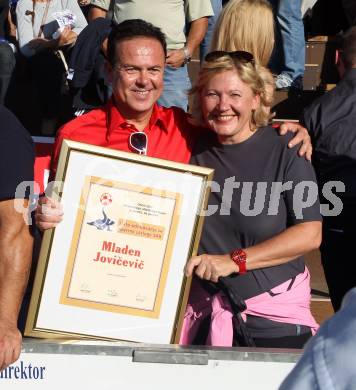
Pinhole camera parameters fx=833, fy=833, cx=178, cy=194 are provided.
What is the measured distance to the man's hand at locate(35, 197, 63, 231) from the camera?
279 centimetres

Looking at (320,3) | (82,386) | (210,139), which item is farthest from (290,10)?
(82,386)

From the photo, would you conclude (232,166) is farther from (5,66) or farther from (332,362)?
(5,66)

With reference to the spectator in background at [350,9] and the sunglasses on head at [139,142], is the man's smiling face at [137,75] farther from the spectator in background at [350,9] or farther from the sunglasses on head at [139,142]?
the spectator in background at [350,9]

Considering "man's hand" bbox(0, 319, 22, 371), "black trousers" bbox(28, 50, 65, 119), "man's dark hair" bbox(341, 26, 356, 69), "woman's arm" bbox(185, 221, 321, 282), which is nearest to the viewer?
"man's hand" bbox(0, 319, 22, 371)

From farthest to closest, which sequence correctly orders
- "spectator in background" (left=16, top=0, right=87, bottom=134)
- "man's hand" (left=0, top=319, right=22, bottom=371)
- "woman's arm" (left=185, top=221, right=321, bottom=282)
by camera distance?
"spectator in background" (left=16, top=0, right=87, bottom=134)
"woman's arm" (left=185, top=221, right=321, bottom=282)
"man's hand" (left=0, top=319, right=22, bottom=371)

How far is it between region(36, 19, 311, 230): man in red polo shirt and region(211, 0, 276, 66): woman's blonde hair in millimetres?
444

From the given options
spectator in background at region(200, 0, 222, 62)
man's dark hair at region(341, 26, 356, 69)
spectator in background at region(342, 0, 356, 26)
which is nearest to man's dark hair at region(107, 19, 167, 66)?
man's dark hair at region(341, 26, 356, 69)

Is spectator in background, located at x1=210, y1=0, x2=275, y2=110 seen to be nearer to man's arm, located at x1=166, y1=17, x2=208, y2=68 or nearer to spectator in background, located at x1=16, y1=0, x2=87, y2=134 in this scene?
man's arm, located at x1=166, y1=17, x2=208, y2=68

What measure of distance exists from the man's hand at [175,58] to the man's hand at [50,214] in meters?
2.58

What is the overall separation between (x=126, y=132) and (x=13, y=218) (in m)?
0.59

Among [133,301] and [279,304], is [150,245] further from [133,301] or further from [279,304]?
[279,304]

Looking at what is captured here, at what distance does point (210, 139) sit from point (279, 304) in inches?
26.5

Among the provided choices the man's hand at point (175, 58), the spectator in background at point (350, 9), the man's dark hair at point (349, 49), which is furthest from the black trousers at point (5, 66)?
the man's dark hair at point (349, 49)

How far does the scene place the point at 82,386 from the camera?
2.67 m
